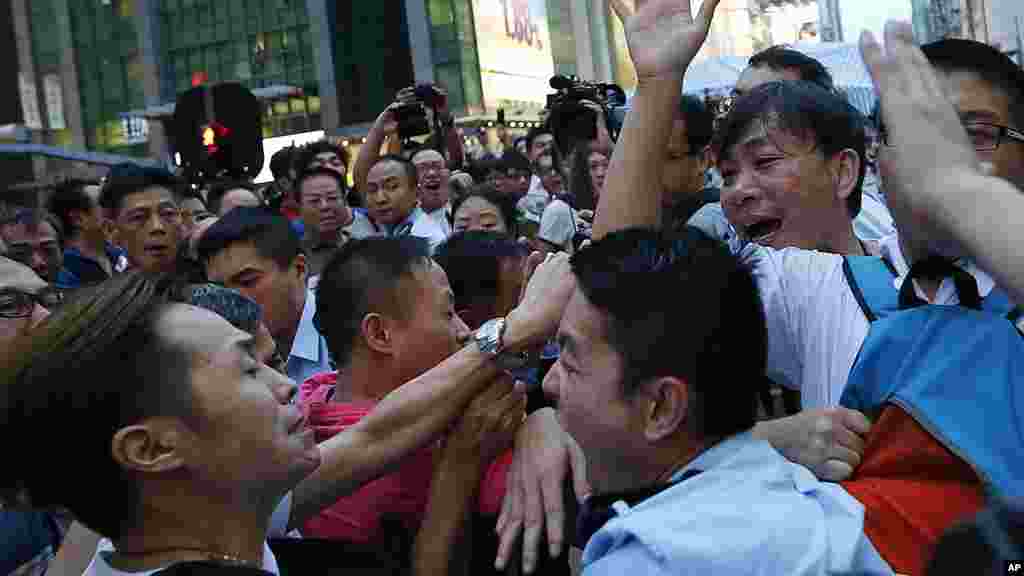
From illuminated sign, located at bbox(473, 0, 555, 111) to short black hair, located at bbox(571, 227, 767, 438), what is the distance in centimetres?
4039

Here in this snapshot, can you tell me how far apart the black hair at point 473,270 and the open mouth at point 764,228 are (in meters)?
0.91

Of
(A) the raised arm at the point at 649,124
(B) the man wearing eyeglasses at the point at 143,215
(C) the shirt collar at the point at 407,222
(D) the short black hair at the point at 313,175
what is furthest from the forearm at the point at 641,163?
(C) the shirt collar at the point at 407,222

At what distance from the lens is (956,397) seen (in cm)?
179

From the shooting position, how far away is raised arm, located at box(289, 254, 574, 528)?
7.98 ft

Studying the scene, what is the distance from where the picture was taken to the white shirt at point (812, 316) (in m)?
2.20

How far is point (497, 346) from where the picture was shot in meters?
2.50

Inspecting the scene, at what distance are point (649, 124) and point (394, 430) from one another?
2.70ft

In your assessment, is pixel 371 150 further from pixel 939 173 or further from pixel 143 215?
pixel 939 173

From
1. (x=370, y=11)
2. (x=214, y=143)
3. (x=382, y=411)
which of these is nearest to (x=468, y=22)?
(x=370, y=11)

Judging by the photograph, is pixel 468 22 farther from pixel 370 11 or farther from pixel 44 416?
pixel 44 416

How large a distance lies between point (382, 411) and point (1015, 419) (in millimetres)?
1259

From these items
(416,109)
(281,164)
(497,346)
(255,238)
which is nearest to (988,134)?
(497,346)

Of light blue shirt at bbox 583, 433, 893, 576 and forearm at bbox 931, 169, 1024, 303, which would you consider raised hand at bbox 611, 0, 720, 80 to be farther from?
forearm at bbox 931, 169, 1024, 303

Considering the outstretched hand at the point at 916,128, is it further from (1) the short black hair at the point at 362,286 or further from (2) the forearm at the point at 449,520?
(1) the short black hair at the point at 362,286
